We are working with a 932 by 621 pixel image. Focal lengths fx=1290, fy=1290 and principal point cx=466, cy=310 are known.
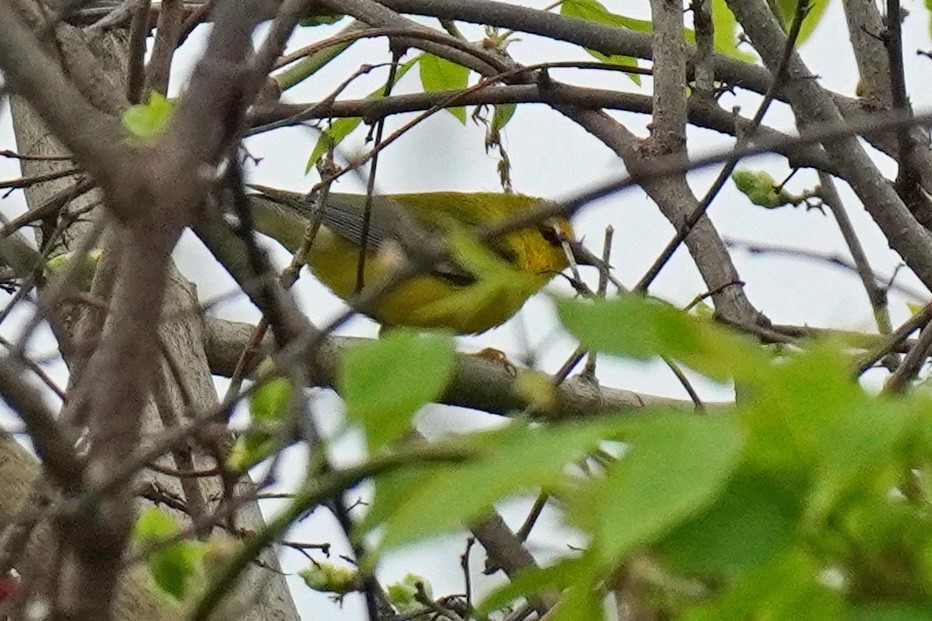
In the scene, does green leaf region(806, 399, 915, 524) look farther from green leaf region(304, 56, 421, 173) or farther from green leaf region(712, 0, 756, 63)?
green leaf region(712, 0, 756, 63)

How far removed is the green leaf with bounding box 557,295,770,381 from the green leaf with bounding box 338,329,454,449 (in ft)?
0.21

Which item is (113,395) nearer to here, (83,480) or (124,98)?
(83,480)

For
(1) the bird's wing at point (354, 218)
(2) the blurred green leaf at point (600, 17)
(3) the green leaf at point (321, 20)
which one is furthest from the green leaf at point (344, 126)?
(1) the bird's wing at point (354, 218)

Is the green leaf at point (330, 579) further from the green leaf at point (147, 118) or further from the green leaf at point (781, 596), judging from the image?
the green leaf at point (781, 596)

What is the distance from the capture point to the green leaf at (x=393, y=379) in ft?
1.93

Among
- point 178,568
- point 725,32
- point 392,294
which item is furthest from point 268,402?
point 392,294

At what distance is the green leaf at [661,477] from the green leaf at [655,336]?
39 mm

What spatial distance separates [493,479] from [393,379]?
0.36 ft

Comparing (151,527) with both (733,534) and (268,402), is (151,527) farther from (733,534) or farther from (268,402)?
(733,534)

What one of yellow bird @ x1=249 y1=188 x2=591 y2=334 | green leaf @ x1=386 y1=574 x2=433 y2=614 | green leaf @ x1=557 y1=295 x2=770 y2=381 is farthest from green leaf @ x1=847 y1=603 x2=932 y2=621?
yellow bird @ x1=249 y1=188 x2=591 y2=334

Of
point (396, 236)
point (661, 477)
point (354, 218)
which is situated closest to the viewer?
point (661, 477)

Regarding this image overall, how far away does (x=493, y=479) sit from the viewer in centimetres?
50

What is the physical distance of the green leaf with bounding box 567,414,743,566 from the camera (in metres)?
0.47

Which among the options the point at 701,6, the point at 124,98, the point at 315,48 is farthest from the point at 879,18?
the point at 124,98
